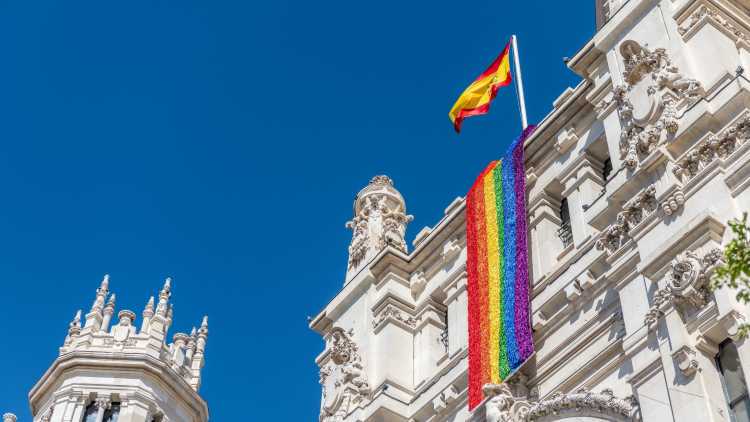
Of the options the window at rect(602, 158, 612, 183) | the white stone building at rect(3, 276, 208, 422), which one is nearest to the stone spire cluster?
the white stone building at rect(3, 276, 208, 422)

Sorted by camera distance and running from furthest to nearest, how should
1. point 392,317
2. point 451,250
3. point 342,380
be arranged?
point 451,250 < point 392,317 < point 342,380

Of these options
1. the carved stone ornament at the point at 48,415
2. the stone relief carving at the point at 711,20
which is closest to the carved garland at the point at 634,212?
the stone relief carving at the point at 711,20

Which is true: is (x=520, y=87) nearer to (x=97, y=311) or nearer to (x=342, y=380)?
(x=342, y=380)

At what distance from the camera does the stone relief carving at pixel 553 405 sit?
71.6 feet

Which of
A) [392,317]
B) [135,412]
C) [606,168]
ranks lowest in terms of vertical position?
[392,317]

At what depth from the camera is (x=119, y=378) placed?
156ft

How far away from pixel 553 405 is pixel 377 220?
1239 centimetres

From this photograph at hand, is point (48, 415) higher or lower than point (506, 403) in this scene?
higher

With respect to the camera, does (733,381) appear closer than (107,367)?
Yes

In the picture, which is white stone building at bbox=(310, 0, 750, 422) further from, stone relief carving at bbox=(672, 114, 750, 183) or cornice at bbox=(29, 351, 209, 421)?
cornice at bbox=(29, 351, 209, 421)

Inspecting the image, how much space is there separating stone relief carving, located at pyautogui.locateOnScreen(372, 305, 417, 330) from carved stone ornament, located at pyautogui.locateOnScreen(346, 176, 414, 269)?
7.64 feet

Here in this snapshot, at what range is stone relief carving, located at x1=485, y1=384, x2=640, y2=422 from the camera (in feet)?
71.6

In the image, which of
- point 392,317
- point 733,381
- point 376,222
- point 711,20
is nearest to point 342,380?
point 392,317

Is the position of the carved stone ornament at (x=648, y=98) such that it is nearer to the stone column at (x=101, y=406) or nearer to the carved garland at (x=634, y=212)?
the carved garland at (x=634, y=212)
